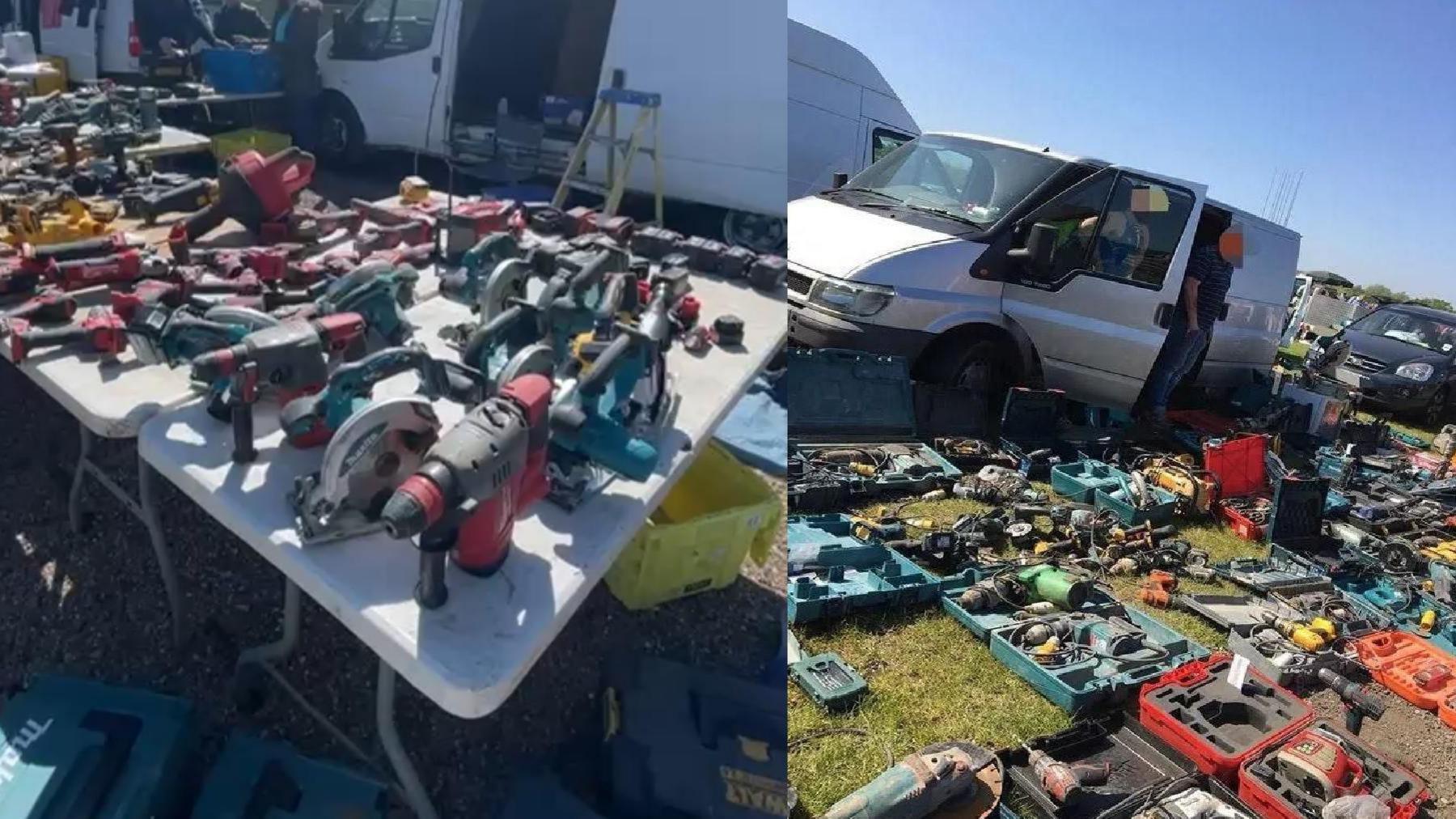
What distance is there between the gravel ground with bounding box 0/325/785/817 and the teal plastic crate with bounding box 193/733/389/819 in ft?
0.69

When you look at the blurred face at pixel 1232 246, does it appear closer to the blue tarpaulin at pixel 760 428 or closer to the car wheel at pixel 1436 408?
the blue tarpaulin at pixel 760 428

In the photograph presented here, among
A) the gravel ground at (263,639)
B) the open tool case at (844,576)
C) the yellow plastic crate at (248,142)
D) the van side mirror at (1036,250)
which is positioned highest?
the van side mirror at (1036,250)

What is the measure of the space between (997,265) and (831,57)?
1.98m

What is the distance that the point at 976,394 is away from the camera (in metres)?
3.48

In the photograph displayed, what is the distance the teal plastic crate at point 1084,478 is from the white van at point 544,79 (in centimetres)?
211

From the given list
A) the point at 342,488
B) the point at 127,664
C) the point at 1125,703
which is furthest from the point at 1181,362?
the point at 127,664

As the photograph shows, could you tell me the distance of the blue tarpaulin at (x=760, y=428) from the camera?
10.6 feet

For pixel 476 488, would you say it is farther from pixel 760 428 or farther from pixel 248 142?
pixel 248 142

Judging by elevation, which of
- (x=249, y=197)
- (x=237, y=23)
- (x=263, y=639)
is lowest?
(x=263, y=639)

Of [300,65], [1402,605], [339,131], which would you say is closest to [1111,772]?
[1402,605]

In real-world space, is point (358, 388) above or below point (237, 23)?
below

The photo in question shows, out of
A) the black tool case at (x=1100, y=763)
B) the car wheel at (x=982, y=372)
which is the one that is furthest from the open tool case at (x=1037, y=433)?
the black tool case at (x=1100, y=763)

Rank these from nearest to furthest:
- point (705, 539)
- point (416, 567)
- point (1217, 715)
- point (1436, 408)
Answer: point (416, 567) < point (1217, 715) < point (705, 539) < point (1436, 408)

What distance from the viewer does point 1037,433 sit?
3621mm
